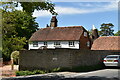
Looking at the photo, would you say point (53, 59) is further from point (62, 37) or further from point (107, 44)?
point (62, 37)

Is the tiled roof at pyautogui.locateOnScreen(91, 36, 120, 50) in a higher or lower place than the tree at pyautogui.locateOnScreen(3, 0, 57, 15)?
lower

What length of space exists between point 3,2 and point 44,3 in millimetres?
2227

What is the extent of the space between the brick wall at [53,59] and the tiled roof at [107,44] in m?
19.1

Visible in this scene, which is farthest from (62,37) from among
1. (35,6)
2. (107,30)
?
(107,30)

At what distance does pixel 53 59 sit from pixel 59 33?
26.4m

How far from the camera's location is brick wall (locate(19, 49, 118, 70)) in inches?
674

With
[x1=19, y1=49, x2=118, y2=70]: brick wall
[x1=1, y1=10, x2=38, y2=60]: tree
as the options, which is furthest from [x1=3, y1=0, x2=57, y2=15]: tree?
[x1=19, y1=49, x2=118, y2=70]: brick wall

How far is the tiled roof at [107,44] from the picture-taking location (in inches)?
1486

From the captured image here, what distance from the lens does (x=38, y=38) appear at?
1779 inches

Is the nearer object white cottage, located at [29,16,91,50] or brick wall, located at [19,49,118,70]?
brick wall, located at [19,49,118,70]

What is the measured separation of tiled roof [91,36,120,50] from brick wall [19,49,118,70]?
19.1 m

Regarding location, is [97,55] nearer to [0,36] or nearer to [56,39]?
[0,36]

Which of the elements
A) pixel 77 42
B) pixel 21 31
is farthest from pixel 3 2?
pixel 21 31

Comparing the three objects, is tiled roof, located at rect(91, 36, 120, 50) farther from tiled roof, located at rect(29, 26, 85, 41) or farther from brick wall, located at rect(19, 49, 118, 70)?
brick wall, located at rect(19, 49, 118, 70)
